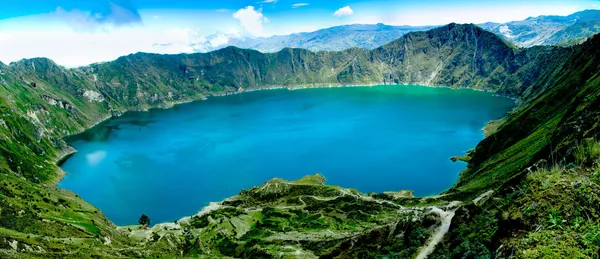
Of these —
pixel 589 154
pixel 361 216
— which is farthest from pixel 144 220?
pixel 589 154

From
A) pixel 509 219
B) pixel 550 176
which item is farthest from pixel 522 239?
pixel 550 176

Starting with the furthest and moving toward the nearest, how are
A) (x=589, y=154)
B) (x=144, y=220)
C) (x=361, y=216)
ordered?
(x=144, y=220) → (x=361, y=216) → (x=589, y=154)

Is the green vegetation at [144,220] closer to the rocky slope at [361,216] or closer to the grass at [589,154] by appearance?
the rocky slope at [361,216]

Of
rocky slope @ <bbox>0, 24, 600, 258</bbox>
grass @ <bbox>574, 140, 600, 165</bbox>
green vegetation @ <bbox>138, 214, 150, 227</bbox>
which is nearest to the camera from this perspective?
grass @ <bbox>574, 140, 600, 165</bbox>

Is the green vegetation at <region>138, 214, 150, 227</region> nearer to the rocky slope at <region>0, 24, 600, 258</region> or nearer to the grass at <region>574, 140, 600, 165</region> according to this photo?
the rocky slope at <region>0, 24, 600, 258</region>

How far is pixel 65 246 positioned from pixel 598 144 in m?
96.9

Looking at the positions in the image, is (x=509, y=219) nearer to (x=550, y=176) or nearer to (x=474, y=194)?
(x=550, y=176)

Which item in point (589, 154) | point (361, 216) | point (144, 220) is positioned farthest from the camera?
point (144, 220)

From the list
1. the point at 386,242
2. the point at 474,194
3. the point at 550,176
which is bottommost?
the point at 474,194

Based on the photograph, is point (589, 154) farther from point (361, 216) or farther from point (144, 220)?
point (144, 220)

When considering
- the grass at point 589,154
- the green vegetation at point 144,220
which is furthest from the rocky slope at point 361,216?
the green vegetation at point 144,220

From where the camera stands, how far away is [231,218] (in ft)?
412

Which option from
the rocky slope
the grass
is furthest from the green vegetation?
the grass

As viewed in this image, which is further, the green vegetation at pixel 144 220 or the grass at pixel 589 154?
the green vegetation at pixel 144 220
